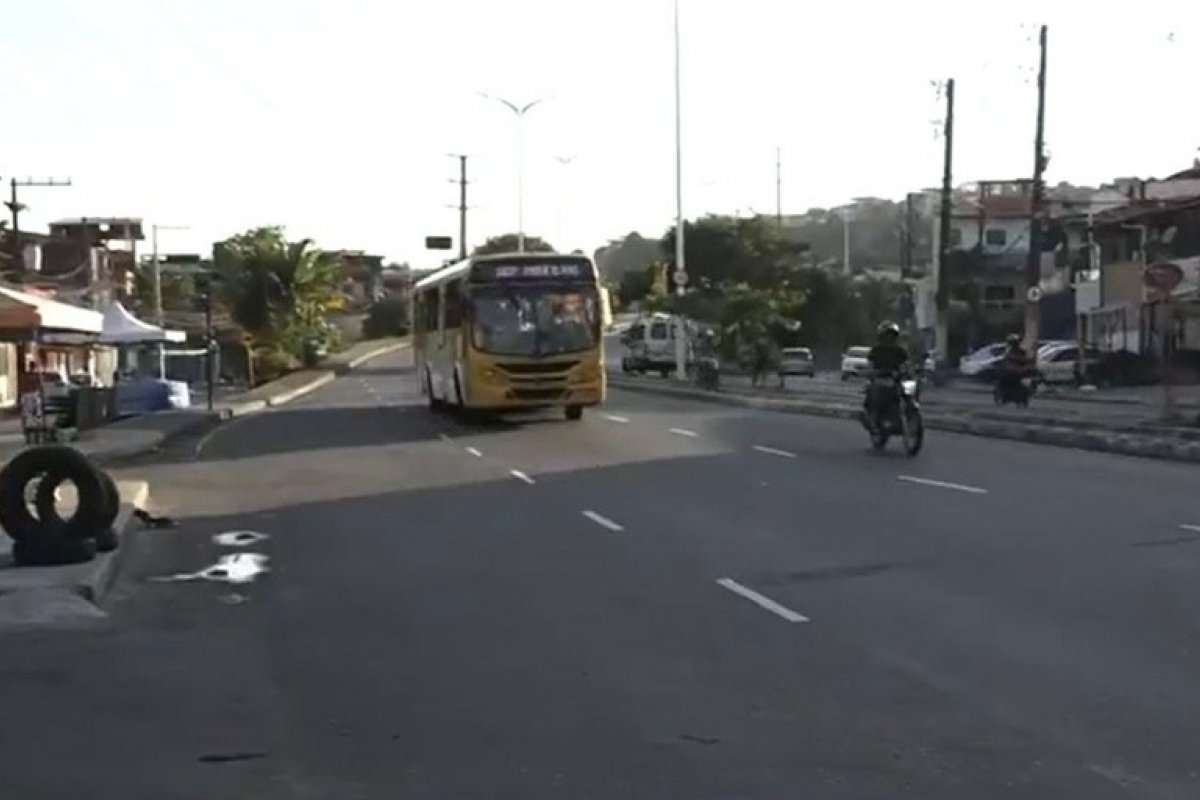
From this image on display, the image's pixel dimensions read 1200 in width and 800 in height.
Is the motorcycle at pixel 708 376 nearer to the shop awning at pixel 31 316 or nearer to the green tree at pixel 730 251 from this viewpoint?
the shop awning at pixel 31 316

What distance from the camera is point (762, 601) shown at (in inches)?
542

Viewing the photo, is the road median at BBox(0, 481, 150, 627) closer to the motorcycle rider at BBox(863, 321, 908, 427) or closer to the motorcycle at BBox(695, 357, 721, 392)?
the motorcycle rider at BBox(863, 321, 908, 427)

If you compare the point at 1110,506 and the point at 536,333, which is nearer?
the point at 1110,506

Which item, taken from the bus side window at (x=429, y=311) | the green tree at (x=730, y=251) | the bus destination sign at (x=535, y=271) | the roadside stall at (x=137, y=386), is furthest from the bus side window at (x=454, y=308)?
the green tree at (x=730, y=251)

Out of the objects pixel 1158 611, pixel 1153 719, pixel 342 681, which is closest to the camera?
pixel 1153 719

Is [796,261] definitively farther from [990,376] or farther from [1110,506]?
[1110,506]

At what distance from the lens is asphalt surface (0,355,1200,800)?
866 centimetres

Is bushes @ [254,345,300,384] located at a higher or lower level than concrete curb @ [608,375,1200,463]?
lower

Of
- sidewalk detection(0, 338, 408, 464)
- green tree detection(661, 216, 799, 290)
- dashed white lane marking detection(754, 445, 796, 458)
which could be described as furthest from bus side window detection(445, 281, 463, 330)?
green tree detection(661, 216, 799, 290)

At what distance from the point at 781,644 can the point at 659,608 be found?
5.88ft

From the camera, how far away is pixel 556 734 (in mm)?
9398

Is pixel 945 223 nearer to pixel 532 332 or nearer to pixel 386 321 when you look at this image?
pixel 532 332

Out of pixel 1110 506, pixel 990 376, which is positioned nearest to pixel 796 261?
pixel 990 376

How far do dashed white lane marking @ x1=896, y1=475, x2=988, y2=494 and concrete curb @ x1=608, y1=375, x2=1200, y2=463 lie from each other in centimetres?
484
